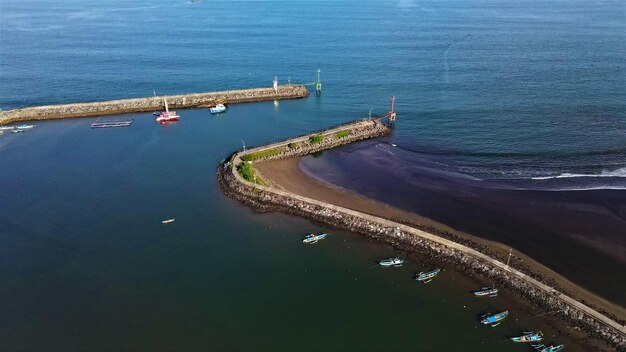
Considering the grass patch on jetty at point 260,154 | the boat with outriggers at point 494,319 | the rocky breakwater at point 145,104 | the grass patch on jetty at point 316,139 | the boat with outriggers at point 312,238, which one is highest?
the rocky breakwater at point 145,104

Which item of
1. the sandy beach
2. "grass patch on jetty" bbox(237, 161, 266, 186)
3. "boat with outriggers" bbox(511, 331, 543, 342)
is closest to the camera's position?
"boat with outriggers" bbox(511, 331, 543, 342)

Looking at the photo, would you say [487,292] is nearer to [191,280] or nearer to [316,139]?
[191,280]

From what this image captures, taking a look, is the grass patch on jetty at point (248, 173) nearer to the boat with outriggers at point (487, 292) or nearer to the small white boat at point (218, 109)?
the small white boat at point (218, 109)

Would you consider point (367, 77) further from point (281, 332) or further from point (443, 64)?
point (281, 332)

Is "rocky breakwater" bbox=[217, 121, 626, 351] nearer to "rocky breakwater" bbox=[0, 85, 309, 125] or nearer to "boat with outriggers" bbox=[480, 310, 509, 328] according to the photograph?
"boat with outriggers" bbox=[480, 310, 509, 328]

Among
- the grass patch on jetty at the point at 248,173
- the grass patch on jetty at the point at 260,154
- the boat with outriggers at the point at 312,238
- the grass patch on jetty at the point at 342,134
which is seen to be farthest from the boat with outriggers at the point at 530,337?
the grass patch on jetty at the point at 342,134

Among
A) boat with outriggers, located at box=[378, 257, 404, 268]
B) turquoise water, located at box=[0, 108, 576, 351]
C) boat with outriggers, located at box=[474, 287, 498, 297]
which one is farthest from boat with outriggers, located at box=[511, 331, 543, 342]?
boat with outriggers, located at box=[378, 257, 404, 268]
